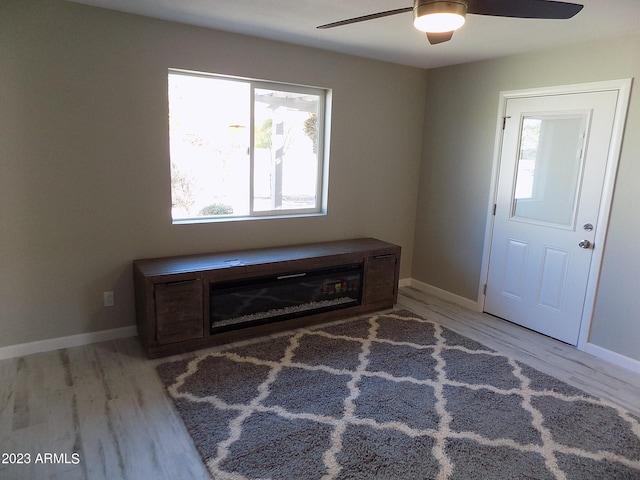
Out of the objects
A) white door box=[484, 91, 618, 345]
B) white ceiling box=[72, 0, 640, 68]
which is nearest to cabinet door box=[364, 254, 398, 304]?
white door box=[484, 91, 618, 345]

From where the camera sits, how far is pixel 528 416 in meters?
2.45

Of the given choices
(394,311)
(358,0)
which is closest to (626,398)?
(394,311)

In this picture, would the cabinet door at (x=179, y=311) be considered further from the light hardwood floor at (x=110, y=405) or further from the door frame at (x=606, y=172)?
the door frame at (x=606, y=172)

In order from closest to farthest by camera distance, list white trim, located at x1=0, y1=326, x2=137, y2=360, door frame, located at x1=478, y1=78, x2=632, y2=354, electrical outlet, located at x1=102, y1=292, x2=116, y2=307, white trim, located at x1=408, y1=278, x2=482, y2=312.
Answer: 1. white trim, located at x1=0, y1=326, x2=137, y2=360
2. door frame, located at x1=478, y1=78, x2=632, y2=354
3. electrical outlet, located at x1=102, y1=292, x2=116, y2=307
4. white trim, located at x1=408, y1=278, x2=482, y2=312

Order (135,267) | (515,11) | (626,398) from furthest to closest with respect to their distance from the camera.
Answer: (135,267) → (626,398) → (515,11)

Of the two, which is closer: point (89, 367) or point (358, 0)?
point (358, 0)

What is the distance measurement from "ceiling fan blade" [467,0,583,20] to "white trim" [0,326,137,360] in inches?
123

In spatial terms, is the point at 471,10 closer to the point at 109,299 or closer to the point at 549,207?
the point at 549,207

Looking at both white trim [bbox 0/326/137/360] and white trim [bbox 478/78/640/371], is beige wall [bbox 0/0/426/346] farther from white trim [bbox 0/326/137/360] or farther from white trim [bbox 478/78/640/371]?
white trim [bbox 478/78/640/371]

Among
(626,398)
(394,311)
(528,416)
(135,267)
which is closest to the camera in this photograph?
(528,416)

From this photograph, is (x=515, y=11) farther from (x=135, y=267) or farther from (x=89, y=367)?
(x=89, y=367)

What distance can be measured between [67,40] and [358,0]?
6.28 feet

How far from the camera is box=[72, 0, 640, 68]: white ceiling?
260cm

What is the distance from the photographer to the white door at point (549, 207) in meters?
3.22
